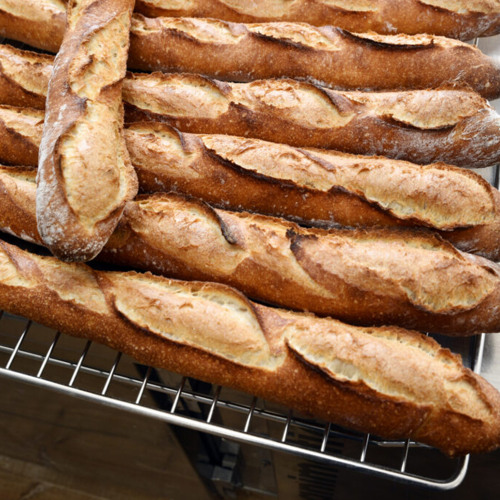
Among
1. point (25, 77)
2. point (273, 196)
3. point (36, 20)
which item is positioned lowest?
point (273, 196)

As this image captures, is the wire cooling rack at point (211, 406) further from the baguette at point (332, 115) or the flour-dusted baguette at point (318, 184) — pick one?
the baguette at point (332, 115)

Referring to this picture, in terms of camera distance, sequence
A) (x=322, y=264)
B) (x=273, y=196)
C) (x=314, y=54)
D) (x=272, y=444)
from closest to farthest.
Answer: (x=272, y=444) → (x=322, y=264) → (x=273, y=196) → (x=314, y=54)

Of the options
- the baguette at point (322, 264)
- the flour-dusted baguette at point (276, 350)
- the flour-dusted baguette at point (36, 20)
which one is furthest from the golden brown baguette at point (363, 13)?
the flour-dusted baguette at point (276, 350)

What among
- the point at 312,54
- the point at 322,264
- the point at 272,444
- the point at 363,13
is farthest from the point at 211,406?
the point at 363,13

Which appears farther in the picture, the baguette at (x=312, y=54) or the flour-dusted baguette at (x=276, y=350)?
the baguette at (x=312, y=54)

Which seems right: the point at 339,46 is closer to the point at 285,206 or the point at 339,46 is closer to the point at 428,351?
the point at 285,206

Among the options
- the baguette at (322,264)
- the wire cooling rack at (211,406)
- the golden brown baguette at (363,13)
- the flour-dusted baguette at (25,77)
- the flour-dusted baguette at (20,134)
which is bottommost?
the wire cooling rack at (211,406)

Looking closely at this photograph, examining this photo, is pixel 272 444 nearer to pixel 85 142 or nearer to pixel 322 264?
pixel 322 264
